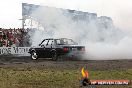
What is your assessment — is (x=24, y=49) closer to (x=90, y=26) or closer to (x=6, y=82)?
(x=90, y=26)

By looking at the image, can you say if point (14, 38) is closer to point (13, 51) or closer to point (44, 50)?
point (13, 51)

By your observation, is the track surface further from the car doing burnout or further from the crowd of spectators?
the crowd of spectators

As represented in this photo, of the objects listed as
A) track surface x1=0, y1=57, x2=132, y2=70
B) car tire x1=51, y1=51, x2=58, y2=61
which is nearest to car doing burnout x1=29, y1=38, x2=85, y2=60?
car tire x1=51, y1=51, x2=58, y2=61

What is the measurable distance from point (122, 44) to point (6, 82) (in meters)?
16.4

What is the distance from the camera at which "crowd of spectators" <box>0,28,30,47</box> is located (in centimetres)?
3019

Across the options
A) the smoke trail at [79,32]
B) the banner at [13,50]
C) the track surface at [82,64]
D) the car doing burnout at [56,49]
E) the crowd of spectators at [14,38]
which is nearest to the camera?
the track surface at [82,64]

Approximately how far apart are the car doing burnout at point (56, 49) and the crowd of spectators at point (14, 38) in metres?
6.89

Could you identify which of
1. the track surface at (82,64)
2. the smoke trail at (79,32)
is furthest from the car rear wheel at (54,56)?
the smoke trail at (79,32)

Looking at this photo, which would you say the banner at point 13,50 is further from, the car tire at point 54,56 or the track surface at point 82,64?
the track surface at point 82,64

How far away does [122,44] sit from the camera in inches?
1061

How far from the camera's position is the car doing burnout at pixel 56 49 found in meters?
22.3

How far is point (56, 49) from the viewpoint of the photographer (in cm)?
2255

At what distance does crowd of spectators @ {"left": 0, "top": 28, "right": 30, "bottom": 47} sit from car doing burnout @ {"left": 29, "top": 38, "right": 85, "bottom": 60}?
22.6 feet

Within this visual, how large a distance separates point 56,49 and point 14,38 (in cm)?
947
